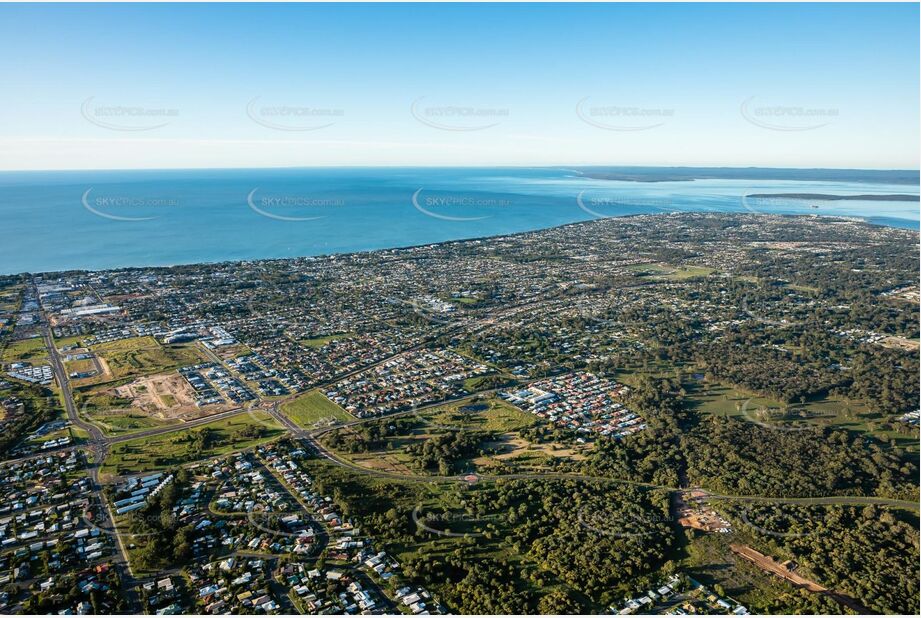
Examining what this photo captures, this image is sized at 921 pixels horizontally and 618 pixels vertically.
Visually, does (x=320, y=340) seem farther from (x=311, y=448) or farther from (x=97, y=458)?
(x=97, y=458)

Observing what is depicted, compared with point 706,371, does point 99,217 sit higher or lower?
higher

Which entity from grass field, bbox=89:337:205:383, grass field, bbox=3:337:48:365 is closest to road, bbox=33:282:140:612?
grass field, bbox=3:337:48:365

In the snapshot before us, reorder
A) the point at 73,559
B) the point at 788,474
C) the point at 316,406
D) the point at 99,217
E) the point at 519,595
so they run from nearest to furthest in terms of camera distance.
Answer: the point at 519,595, the point at 73,559, the point at 788,474, the point at 316,406, the point at 99,217

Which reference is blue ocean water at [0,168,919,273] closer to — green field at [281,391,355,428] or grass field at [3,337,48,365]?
grass field at [3,337,48,365]

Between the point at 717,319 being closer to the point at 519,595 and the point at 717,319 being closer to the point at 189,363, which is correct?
the point at 519,595

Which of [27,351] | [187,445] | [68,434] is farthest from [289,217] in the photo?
[187,445]

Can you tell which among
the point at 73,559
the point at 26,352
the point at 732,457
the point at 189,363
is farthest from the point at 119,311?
the point at 732,457
